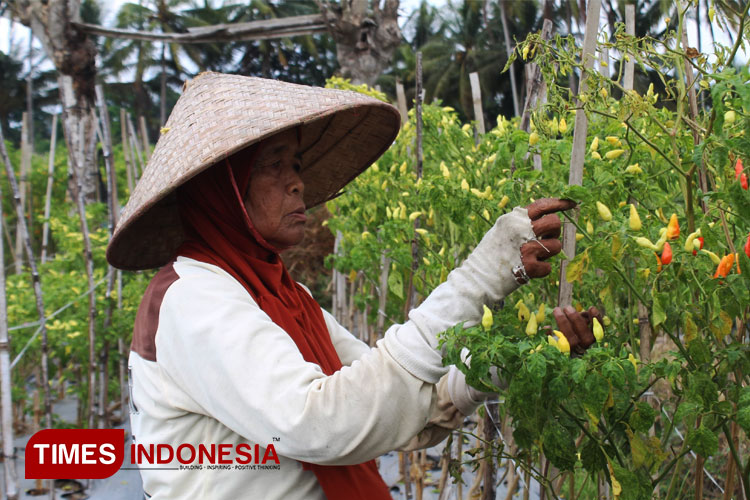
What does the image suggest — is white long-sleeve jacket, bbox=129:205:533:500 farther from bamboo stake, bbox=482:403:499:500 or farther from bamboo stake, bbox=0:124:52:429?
bamboo stake, bbox=0:124:52:429

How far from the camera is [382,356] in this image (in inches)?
49.1

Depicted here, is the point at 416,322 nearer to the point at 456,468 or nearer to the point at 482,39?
the point at 456,468

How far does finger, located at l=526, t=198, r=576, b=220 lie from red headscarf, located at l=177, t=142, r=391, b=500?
0.57 m

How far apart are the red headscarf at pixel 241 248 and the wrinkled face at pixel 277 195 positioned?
29 millimetres

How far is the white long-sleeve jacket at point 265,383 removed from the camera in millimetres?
1201

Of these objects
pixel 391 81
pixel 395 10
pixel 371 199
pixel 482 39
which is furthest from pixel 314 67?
pixel 371 199

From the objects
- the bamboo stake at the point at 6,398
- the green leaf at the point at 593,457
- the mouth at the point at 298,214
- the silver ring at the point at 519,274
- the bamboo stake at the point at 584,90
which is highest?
the bamboo stake at the point at 584,90

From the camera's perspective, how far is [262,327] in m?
1.28

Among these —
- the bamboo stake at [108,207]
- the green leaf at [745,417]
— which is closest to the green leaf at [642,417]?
the green leaf at [745,417]

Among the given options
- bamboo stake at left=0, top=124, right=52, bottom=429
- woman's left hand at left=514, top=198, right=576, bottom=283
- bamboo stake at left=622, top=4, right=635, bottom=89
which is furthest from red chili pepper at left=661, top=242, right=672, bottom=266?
bamboo stake at left=0, top=124, right=52, bottom=429

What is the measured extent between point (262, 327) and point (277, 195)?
1.27 ft

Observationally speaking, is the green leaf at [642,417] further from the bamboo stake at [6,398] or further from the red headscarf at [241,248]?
the bamboo stake at [6,398]

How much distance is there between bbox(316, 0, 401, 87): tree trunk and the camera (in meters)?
5.75

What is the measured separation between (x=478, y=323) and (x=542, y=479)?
514mm
